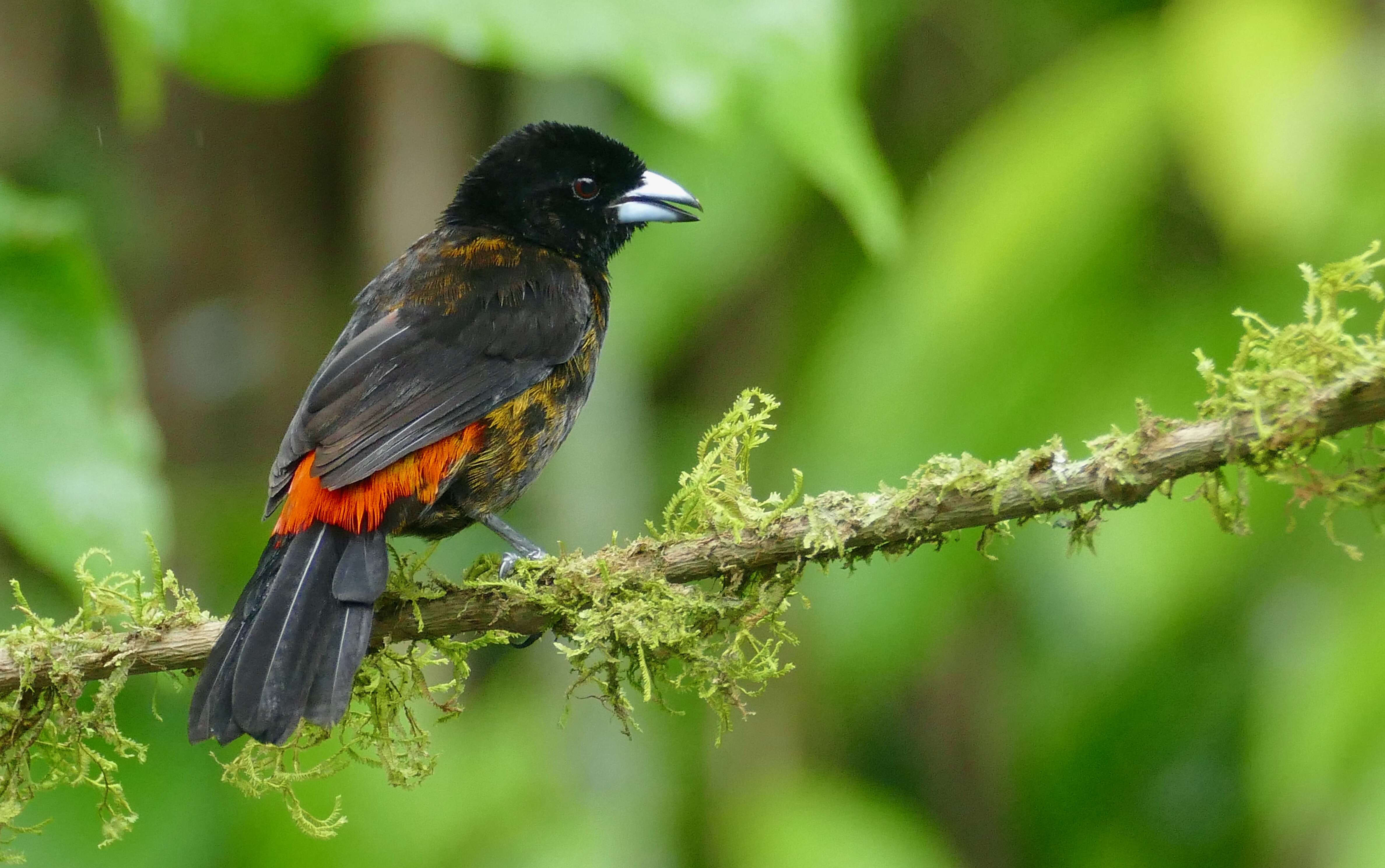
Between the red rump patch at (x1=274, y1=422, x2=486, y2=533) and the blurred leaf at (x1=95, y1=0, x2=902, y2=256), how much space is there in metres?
0.83

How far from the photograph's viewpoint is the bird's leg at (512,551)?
2537 mm

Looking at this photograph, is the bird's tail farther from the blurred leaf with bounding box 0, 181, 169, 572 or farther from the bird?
the blurred leaf with bounding box 0, 181, 169, 572

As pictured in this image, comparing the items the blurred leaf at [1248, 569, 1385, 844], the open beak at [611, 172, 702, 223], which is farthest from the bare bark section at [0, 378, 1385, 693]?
the open beak at [611, 172, 702, 223]

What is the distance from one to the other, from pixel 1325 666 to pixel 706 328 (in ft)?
10.2

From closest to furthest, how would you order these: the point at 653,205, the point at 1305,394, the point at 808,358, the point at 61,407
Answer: the point at 1305,394
the point at 61,407
the point at 653,205
the point at 808,358

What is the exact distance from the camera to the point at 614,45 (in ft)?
6.53

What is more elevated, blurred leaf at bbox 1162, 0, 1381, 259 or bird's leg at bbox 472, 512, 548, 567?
blurred leaf at bbox 1162, 0, 1381, 259

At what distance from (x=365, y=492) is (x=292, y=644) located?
47cm

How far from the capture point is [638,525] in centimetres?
416

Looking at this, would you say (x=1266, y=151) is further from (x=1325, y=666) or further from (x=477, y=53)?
(x=477, y=53)

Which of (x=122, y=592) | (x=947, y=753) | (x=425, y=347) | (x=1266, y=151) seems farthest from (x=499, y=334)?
(x=947, y=753)

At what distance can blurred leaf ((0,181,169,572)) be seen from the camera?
1.93 metres

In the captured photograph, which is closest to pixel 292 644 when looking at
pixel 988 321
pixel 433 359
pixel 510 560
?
pixel 510 560

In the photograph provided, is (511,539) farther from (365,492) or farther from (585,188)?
(585,188)
